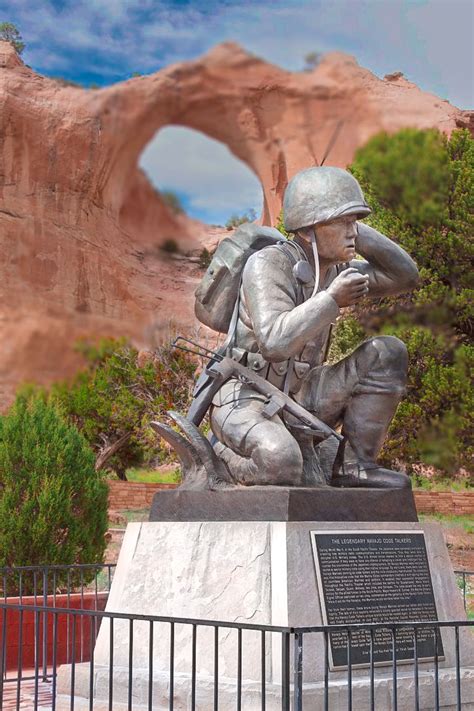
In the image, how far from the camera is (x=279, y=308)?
499cm

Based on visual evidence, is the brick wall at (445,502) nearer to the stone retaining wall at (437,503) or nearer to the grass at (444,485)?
the stone retaining wall at (437,503)

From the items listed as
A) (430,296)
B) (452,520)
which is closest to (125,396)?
(452,520)

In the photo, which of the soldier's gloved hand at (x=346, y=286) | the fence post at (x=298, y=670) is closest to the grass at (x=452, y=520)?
the soldier's gloved hand at (x=346, y=286)

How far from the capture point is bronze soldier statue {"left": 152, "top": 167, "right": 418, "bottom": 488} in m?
5.00

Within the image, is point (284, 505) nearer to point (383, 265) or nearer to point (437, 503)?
point (383, 265)

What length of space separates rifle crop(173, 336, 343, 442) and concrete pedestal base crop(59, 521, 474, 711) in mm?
585

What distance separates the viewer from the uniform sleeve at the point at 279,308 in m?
4.83

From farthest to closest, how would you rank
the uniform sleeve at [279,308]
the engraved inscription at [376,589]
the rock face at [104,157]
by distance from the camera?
the rock face at [104,157] < the uniform sleeve at [279,308] < the engraved inscription at [376,589]

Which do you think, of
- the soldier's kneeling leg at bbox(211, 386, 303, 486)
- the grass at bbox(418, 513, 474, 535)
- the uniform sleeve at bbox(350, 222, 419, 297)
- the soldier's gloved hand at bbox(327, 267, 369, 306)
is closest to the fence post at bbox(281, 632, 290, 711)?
the soldier's kneeling leg at bbox(211, 386, 303, 486)

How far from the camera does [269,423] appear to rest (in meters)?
5.00

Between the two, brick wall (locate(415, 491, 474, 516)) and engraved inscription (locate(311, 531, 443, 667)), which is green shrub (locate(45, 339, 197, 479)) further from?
engraved inscription (locate(311, 531, 443, 667))

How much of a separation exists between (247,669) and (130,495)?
2239cm

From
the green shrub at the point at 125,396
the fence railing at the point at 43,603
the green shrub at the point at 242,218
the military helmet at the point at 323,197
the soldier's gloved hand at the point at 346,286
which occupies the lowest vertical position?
the fence railing at the point at 43,603

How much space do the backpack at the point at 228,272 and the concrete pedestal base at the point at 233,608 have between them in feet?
4.19
